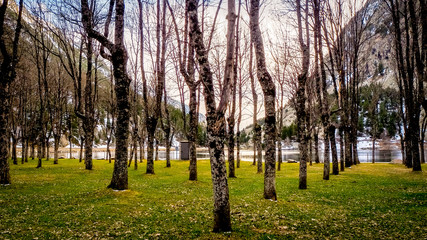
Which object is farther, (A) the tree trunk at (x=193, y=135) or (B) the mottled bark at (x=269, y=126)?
(A) the tree trunk at (x=193, y=135)

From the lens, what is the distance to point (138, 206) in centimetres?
1134

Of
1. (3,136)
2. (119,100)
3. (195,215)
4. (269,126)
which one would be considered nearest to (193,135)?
(119,100)

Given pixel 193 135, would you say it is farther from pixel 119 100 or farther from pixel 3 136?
pixel 3 136

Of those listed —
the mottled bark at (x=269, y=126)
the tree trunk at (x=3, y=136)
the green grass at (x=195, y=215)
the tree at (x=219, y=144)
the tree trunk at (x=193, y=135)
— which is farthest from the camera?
the tree trunk at (x=193, y=135)

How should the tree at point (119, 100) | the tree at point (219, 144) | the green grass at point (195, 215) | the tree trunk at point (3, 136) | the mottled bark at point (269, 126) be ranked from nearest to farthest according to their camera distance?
the tree at point (219, 144) → the green grass at point (195, 215) → the mottled bark at point (269, 126) → the tree at point (119, 100) → the tree trunk at point (3, 136)

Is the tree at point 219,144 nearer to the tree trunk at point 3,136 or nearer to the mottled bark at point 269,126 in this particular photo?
the mottled bark at point 269,126

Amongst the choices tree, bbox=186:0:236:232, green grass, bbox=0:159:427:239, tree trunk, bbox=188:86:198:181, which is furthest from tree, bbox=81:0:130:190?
tree, bbox=186:0:236:232

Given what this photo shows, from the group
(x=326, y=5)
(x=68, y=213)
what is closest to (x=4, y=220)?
(x=68, y=213)

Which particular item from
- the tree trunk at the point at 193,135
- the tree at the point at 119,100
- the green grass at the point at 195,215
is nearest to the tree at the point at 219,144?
the green grass at the point at 195,215

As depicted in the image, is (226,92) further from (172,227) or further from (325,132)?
(325,132)

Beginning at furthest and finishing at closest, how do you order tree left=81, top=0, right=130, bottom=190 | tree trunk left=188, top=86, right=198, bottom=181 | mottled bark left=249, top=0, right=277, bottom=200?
1. tree trunk left=188, top=86, right=198, bottom=181
2. tree left=81, top=0, right=130, bottom=190
3. mottled bark left=249, top=0, right=277, bottom=200

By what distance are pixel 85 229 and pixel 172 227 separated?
9.55 feet

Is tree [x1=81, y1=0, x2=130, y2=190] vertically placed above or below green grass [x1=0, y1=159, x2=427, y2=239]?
above

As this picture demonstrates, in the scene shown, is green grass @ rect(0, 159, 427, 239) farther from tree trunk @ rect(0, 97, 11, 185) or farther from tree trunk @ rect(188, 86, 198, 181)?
tree trunk @ rect(188, 86, 198, 181)
